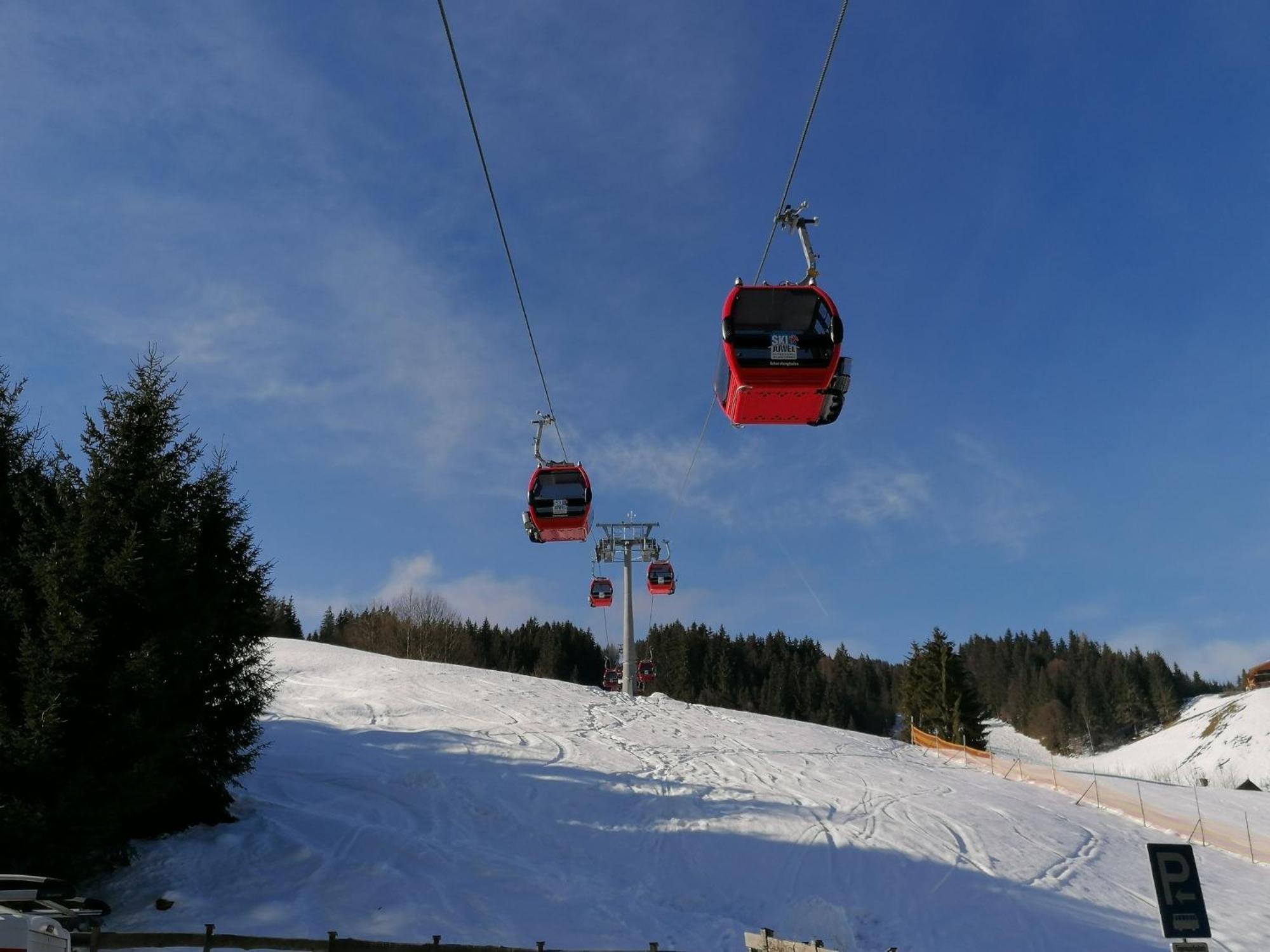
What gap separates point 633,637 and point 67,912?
39.6 meters

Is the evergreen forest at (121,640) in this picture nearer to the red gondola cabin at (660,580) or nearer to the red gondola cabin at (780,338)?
the red gondola cabin at (780,338)

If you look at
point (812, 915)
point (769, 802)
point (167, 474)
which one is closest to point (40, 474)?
point (167, 474)

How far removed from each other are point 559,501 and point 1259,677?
165 metres

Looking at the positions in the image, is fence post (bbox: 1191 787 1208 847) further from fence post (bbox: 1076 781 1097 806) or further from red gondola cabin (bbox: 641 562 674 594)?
red gondola cabin (bbox: 641 562 674 594)

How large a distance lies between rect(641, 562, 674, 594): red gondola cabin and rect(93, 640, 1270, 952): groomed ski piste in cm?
1221

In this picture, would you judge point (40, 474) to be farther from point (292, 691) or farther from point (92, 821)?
point (292, 691)

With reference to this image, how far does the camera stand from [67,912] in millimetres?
6957

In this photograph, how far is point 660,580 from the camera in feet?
139

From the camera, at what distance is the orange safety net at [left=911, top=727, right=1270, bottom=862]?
25484 mm

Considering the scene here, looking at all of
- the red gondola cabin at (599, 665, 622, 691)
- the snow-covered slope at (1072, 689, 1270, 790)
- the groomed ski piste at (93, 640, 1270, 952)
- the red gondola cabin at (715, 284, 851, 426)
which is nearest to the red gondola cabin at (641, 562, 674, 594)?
the red gondola cabin at (599, 665, 622, 691)

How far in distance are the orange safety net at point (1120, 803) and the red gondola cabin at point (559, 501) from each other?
19.0 m

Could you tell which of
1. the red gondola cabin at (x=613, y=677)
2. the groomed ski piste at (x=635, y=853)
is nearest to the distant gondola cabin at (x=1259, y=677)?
the red gondola cabin at (x=613, y=677)

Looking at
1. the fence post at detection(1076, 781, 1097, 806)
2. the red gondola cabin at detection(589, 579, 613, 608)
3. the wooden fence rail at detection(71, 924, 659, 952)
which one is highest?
the red gondola cabin at detection(589, 579, 613, 608)

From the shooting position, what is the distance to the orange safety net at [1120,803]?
25.5 metres
